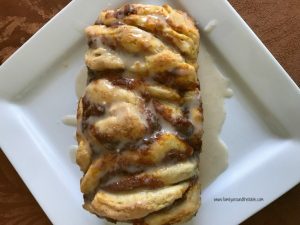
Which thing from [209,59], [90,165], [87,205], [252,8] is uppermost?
[252,8]

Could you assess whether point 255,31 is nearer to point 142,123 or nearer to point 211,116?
point 211,116

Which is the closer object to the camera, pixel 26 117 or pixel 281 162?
pixel 281 162

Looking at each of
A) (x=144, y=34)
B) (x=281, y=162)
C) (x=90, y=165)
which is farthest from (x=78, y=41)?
(x=281, y=162)

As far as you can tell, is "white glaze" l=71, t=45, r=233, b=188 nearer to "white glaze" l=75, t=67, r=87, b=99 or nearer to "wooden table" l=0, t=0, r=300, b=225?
"wooden table" l=0, t=0, r=300, b=225

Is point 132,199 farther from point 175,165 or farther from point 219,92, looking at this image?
point 219,92

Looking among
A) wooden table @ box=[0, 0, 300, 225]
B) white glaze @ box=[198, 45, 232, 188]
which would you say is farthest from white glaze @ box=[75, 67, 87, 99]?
white glaze @ box=[198, 45, 232, 188]

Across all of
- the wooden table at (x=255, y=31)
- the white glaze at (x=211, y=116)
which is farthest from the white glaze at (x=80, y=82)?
the white glaze at (x=211, y=116)
